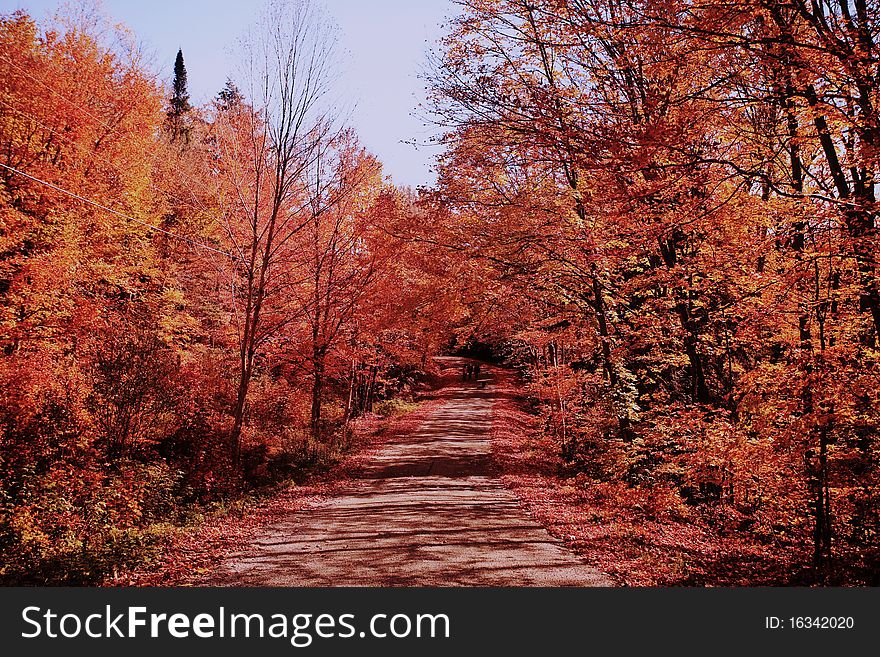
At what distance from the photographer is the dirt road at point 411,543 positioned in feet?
20.8

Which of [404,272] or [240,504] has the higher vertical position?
[404,272]

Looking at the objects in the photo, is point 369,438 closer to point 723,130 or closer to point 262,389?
point 262,389

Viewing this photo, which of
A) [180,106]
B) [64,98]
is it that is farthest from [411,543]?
[180,106]

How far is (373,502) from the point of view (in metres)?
11.0

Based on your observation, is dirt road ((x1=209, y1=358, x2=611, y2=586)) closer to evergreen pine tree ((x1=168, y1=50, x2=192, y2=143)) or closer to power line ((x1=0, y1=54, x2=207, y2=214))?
power line ((x1=0, y1=54, x2=207, y2=214))

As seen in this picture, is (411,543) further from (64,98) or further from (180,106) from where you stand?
(180,106)

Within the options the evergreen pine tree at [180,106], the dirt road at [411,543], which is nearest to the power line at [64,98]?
the dirt road at [411,543]

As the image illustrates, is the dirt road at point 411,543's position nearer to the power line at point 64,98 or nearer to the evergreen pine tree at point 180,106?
the power line at point 64,98

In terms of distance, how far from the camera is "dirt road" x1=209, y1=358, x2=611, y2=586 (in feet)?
20.8

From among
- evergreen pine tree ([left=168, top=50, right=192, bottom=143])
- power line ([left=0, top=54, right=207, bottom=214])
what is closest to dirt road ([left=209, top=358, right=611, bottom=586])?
power line ([left=0, top=54, right=207, bottom=214])

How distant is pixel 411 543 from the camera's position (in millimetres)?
7762

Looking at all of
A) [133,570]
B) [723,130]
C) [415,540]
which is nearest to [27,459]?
[133,570]

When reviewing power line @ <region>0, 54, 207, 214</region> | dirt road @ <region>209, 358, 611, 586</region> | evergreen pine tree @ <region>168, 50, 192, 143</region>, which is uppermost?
evergreen pine tree @ <region>168, 50, 192, 143</region>

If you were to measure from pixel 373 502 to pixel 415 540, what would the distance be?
10.9ft
